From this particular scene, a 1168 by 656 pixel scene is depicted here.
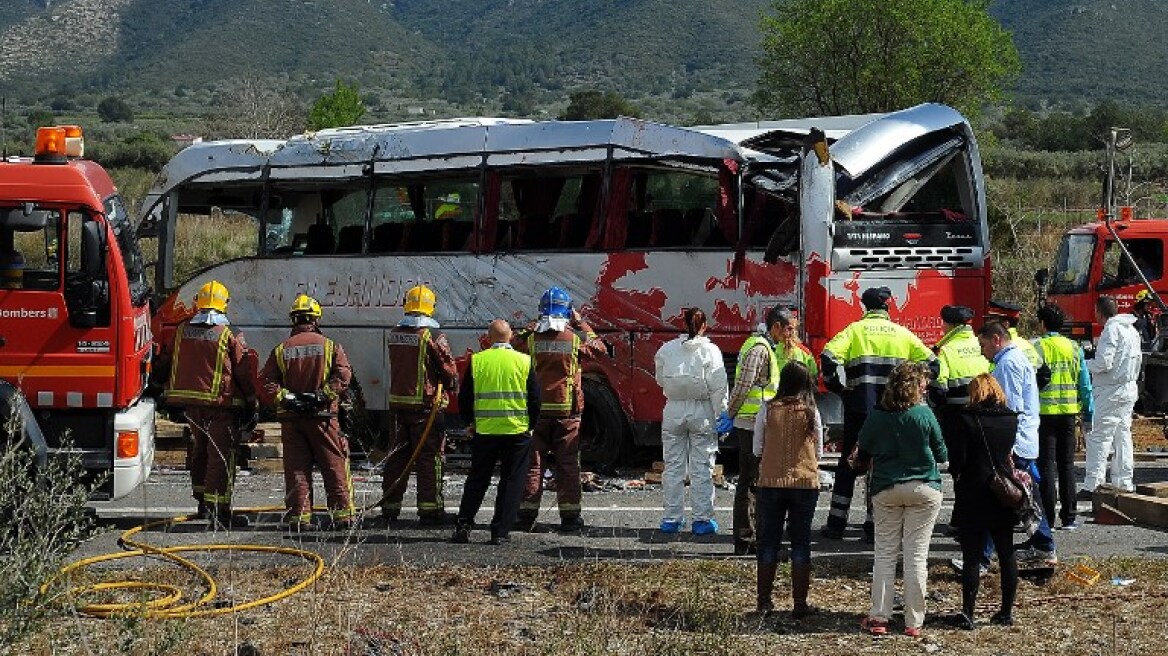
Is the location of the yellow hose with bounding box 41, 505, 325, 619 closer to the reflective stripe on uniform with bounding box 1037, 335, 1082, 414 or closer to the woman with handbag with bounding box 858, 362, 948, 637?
the woman with handbag with bounding box 858, 362, 948, 637

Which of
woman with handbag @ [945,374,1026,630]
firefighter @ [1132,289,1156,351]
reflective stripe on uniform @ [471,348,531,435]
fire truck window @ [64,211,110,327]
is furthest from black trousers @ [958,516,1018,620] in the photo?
firefighter @ [1132,289,1156,351]

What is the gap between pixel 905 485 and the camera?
9047 millimetres

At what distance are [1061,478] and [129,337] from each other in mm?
7030

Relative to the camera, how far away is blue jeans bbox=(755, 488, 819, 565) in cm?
952

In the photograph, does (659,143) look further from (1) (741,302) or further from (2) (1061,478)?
(2) (1061,478)

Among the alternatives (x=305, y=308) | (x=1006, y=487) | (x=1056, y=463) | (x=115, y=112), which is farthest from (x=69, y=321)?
(x=115, y=112)

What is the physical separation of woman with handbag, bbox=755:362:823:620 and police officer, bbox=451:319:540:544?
7.93 ft

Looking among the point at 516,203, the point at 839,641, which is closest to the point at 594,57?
the point at 516,203

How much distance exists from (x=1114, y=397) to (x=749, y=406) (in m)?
4.07

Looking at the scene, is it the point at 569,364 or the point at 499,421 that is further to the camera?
the point at 569,364

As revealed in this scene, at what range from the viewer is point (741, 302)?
14805 millimetres

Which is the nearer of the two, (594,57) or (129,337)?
(129,337)

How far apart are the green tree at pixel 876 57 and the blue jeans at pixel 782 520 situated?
1497 inches

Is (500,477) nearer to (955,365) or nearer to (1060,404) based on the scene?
(955,365)
